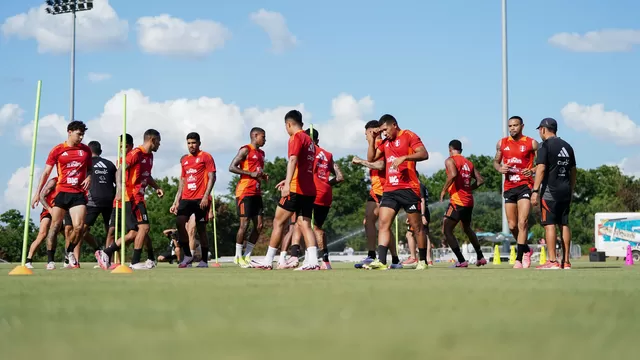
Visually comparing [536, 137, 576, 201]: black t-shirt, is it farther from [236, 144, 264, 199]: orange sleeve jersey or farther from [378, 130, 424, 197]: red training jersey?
[236, 144, 264, 199]: orange sleeve jersey

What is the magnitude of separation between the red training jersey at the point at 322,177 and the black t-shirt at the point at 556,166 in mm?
3713

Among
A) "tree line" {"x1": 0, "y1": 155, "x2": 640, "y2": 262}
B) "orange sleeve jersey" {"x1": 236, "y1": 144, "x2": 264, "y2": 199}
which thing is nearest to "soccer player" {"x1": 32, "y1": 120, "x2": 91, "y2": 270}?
"orange sleeve jersey" {"x1": 236, "y1": 144, "x2": 264, "y2": 199}

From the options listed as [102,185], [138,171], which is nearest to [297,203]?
[138,171]

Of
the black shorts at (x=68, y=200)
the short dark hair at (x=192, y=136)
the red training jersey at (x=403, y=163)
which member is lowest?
the black shorts at (x=68, y=200)

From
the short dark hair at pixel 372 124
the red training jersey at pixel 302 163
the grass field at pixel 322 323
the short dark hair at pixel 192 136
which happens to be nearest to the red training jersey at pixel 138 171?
the short dark hair at pixel 192 136

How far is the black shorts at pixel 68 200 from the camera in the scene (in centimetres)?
1431

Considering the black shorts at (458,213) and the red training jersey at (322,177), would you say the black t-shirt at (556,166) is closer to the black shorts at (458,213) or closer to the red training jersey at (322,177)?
the black shorts at (458,213)

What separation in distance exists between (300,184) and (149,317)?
9.34 metres

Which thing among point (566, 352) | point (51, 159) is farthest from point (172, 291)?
point (51, 159)

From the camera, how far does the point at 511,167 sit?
15.8 metres

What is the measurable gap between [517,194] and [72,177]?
712 cm

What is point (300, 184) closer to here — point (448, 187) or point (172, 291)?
point (448, 187)

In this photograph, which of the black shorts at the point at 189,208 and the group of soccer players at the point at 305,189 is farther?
the black shorts at the point at 189,208

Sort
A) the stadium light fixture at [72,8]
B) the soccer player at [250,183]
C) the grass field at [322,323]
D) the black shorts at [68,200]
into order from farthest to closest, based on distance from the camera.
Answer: the stadium light fixture at [72,8] < the soccer player at [250,183] < the black shorts at [68,200] < the grass field at [322,323]
